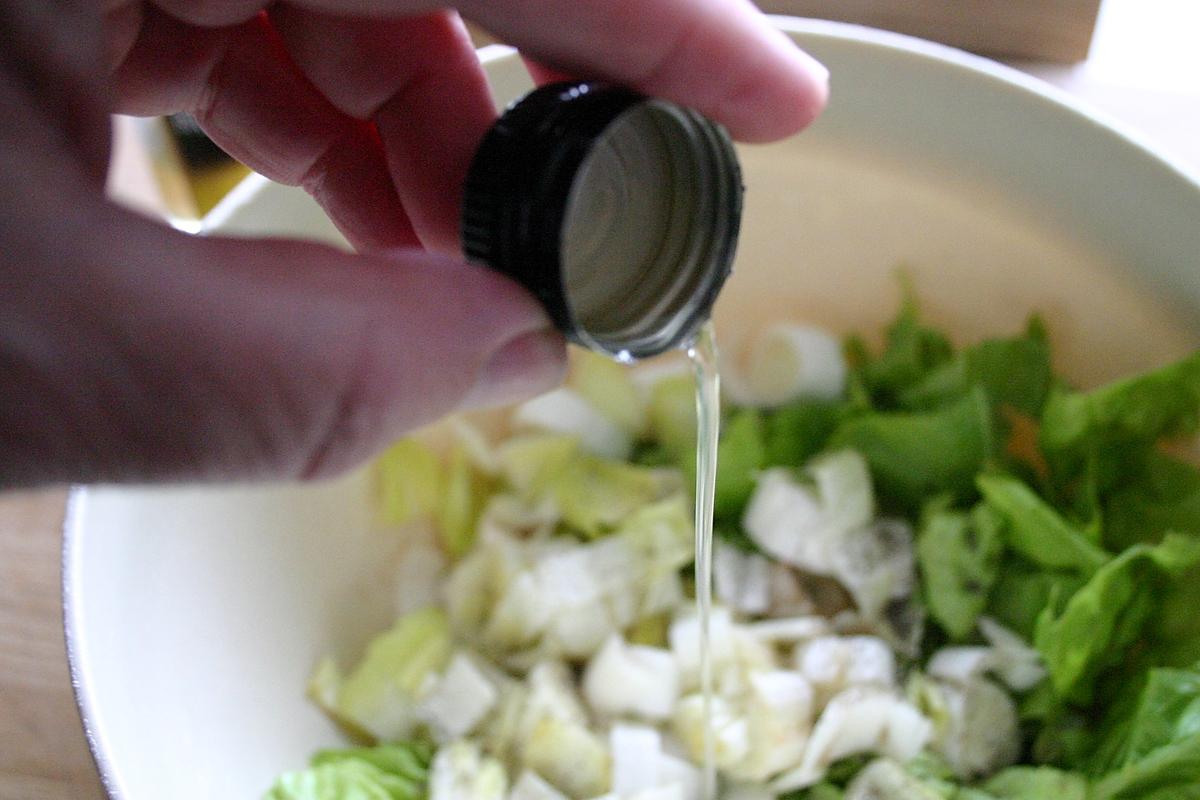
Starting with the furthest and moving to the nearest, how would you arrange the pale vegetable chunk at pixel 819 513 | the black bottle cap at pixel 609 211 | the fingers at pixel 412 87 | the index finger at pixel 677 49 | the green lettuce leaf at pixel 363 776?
the pale vegetable chunk at pixel 819 513 < the green lettuce leaf at pixel 363 776 < the fingers at pixel 412 87 < the index finger at pixel 677 49 < the black bottle cap at pixel 609 211

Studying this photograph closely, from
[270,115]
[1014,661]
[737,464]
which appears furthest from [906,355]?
[270,115]

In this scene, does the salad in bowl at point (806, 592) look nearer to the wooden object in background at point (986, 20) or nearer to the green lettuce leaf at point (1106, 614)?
the green lettuce leaf at point (1106, 614)

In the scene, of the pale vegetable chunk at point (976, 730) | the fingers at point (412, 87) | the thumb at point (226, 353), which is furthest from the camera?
the pale vegetable chunk at point (976, 730)

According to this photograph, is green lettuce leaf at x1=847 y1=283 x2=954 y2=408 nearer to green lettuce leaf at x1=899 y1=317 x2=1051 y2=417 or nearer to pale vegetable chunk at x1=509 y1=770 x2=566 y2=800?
green lettuce leaf at x1=899 y1=317 x2=1051 y2=417

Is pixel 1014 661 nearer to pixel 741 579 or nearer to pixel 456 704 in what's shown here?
pixel 741 579

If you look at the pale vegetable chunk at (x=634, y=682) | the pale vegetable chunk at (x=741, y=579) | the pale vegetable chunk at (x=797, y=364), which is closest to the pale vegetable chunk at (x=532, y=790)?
the pale vegetable chunk at (x=634, y=682)

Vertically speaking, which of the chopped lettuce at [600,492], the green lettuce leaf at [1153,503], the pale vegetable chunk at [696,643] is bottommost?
the pale vegetable chunk at [696,643]
